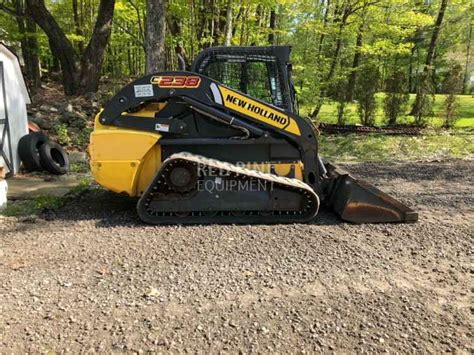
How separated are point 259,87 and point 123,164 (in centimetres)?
199

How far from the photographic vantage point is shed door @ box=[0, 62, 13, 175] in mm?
7371

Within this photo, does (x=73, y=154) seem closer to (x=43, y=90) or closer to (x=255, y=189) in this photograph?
(x=255, y=189)

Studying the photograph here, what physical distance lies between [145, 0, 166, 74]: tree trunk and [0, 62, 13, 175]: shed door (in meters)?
2.76

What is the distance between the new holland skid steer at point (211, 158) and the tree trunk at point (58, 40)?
32.8 ft

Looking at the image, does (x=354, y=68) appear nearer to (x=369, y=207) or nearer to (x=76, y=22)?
(x=369, y=207)

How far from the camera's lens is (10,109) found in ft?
25.1

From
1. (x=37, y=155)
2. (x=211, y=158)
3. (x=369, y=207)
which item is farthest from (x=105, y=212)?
(x=369, y=207)

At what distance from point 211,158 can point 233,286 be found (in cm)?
208

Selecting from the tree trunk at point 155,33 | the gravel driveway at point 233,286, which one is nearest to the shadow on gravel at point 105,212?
the gravel driveway at point 233,286

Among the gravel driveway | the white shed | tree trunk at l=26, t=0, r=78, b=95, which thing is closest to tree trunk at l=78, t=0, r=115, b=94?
tree trunk at l=26, t=0, r=78, b=95

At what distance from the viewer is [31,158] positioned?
770 centimetres

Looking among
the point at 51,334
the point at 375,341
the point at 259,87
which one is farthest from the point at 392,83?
the point at 51,334

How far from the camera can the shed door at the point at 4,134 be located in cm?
737

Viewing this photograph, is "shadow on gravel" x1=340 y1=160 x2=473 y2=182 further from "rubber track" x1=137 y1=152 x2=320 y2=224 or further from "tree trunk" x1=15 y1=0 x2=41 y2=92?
"tree trunk" x1=15 y1=0 x2=41 y2=92
